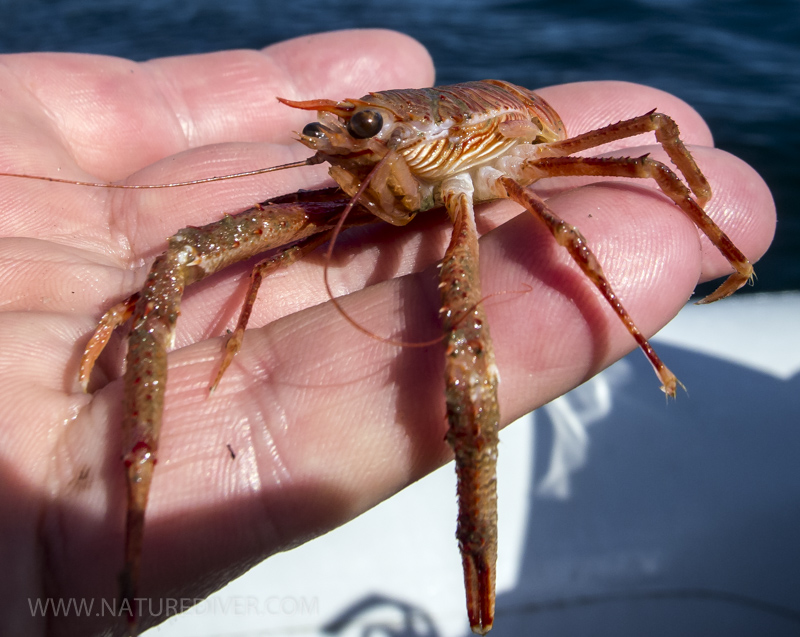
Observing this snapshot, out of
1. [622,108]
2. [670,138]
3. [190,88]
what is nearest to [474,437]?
[670,138]

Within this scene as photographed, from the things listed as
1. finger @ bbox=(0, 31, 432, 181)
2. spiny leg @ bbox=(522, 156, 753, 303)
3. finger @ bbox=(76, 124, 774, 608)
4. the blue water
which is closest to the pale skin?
finger @ bbox=(76, 124, 774, 608)

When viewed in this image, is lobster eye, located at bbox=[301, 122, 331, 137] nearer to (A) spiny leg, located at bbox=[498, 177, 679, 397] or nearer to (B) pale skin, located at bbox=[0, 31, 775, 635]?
(B) pale skin, located at bbox=[0, 31, 775, 635]

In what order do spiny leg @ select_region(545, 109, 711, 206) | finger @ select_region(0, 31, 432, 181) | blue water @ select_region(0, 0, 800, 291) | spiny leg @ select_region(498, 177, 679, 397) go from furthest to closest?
blue water @ select_region(0, 0, 800, 291), finger @ select_region(0, 31, 432, 181), spiny leg @ select_region(545, 109, 711, 206), spiny leg @ select_region(498, 177, 679, 397)

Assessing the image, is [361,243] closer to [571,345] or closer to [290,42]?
[571,345]

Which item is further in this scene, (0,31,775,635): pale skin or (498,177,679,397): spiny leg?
(498,177,679,397): spiny leg

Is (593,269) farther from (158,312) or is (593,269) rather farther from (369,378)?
(158,312)

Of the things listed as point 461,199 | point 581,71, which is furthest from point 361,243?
point 581,71
